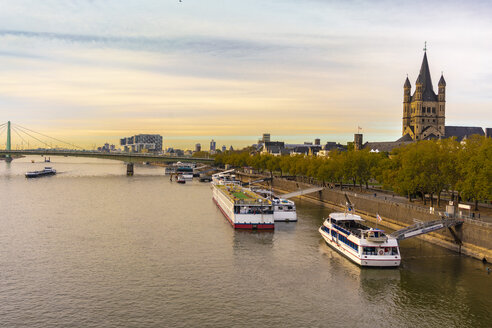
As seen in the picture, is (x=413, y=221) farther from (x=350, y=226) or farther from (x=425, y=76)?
(x=425, y=76)

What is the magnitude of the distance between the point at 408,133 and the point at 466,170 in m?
139

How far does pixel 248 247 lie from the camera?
5266 cm

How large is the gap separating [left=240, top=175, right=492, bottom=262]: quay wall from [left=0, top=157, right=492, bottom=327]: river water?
79.4 inches

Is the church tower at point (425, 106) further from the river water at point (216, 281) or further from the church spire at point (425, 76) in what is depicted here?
the river water at point (216, 281)

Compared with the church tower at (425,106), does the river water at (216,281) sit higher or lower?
lower

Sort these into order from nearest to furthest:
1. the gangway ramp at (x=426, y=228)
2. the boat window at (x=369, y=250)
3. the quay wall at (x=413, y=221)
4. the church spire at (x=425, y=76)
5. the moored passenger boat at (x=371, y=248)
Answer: the moored passenger boat at (x=371, y=248) < the boat window at (x=369, y=250) < the quay wall at (x=413, y=221) < the gangway ramp at (x=426, y=228) < the church spire at (x=425, y=76)

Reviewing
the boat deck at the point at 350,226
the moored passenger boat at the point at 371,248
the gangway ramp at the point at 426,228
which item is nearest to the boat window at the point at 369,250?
the moored passenger boat at the point at 371,248

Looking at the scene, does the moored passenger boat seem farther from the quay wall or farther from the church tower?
the church tower

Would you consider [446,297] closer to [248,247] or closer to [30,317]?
[248,247]

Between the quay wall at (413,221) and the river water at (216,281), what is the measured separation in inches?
79.4

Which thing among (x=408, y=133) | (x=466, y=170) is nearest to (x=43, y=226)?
(x=466, y=170)

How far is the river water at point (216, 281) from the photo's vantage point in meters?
32.7

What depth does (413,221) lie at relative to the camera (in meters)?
57.9

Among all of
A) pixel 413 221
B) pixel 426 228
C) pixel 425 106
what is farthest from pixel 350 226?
pixel 425 106
